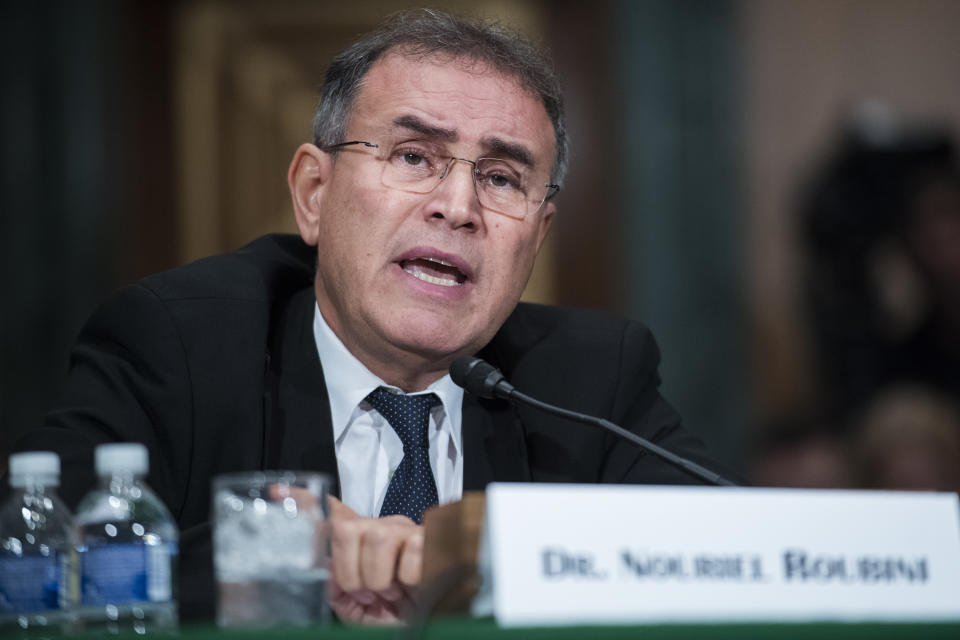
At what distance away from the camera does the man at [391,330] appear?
1.95 m

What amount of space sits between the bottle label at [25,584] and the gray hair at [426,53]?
127 centimetres

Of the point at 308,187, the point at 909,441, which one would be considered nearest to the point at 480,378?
the point at 308,187

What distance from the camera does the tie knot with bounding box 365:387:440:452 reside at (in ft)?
6.92

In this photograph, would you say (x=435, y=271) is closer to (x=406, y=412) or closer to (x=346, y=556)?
(x=406, y=412)

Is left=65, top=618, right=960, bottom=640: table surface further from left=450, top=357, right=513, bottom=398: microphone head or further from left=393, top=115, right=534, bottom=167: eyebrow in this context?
left=393, top=115, right=534, bottom=167: eyebrow

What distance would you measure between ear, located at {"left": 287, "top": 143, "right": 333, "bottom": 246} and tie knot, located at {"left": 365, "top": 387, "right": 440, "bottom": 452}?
0.41 metres

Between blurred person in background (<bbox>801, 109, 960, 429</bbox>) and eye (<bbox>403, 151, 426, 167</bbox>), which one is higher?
eye (<bbox>403, 151, 426, 167</bbox>)

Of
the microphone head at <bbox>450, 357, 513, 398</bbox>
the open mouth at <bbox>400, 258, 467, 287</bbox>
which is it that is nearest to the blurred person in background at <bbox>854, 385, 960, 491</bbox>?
the open mouth at <bbox>400, 258, 467, 287</bbox>

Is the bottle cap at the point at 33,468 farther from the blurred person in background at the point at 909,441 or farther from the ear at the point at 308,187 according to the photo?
the blurred person in background at the point at 909,441

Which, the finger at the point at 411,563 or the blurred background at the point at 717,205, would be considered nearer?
the finger at the point at 411,563

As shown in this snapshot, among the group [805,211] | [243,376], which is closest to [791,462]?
[805,211]

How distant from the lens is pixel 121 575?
1.14m

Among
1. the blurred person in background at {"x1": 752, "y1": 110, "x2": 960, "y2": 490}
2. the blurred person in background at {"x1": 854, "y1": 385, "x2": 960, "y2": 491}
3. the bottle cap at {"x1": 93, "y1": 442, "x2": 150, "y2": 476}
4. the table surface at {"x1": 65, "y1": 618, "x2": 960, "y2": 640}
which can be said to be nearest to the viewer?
the table surface at {"x1": 65, "y1": 618, "x2": 960, "y2": 640}

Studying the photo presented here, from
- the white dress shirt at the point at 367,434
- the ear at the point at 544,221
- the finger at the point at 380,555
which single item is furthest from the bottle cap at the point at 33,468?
the ear at the point at 544,221
